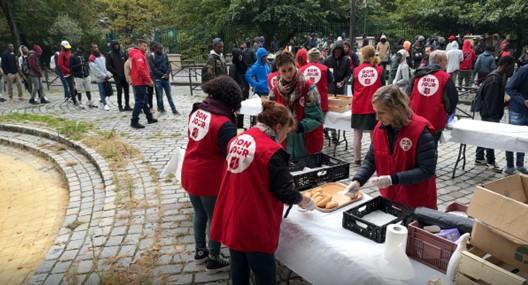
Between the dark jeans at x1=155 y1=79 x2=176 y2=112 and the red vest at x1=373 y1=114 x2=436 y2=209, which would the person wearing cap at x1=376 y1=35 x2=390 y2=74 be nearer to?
the dark jeans at x1=155 y1=79 x2=176 y2=112

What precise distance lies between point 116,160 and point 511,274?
21.9 feet

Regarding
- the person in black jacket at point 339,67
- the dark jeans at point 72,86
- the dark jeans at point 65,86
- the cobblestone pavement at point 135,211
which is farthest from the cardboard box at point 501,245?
the dark jeans at point 65,86

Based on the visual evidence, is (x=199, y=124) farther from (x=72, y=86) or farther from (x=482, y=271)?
(x=72, y=86)

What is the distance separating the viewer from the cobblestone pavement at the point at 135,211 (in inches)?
155

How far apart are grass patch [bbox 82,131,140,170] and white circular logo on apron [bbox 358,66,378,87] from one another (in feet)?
14.1

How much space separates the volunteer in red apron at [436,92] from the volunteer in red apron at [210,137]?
3068 millimetres

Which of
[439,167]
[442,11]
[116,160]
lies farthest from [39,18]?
[439,167]

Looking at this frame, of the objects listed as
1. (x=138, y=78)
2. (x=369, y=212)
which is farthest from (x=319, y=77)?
(x=138, y=78)

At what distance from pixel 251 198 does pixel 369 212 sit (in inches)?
34.8

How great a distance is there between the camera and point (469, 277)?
1858 mm

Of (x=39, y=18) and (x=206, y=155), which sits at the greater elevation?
(x=39, y=18)

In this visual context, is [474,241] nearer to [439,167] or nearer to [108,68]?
[439,167]

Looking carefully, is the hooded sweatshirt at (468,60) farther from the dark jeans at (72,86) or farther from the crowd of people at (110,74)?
the dark jeans at (72,86)

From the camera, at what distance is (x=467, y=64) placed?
14.2m
